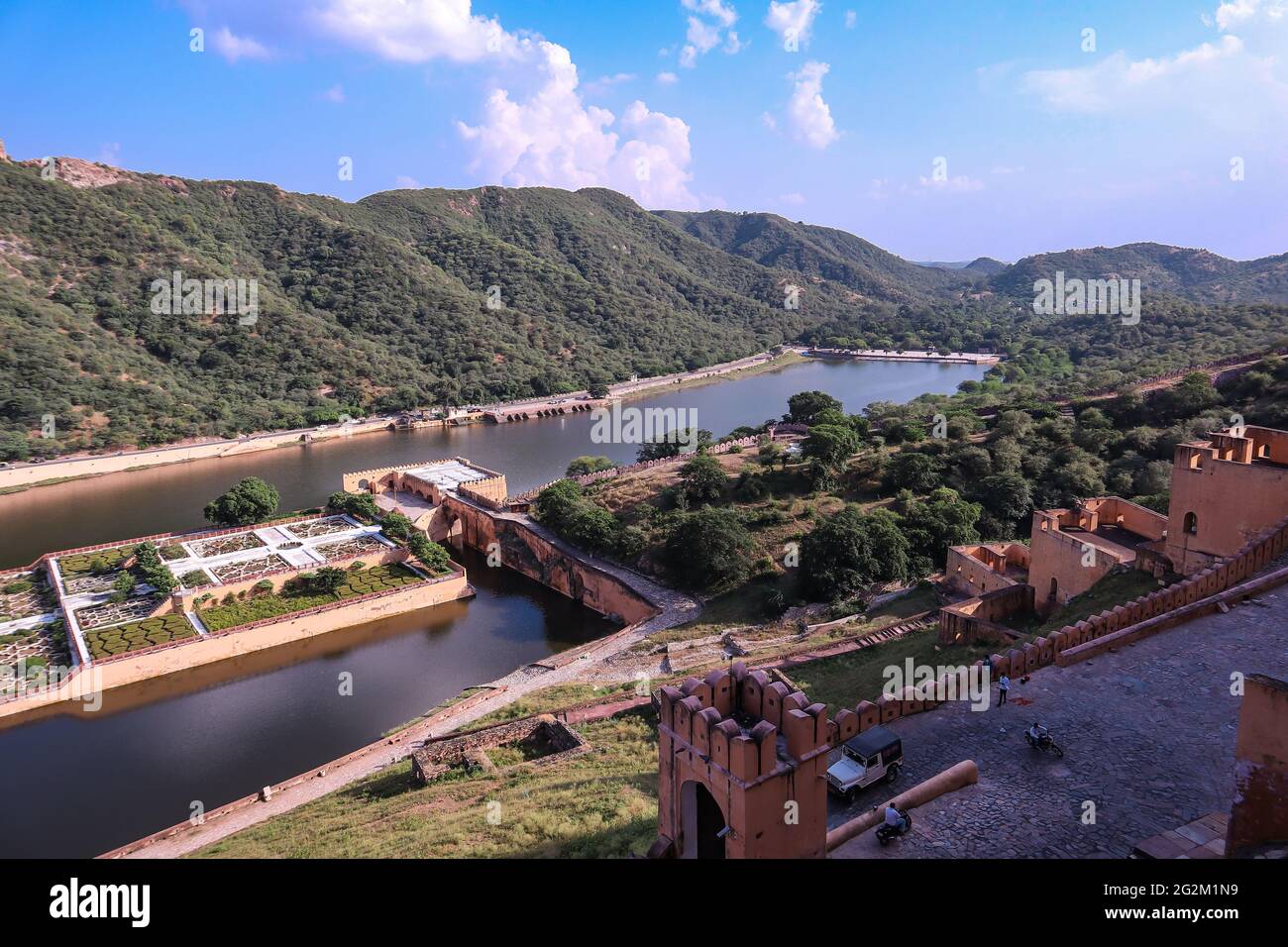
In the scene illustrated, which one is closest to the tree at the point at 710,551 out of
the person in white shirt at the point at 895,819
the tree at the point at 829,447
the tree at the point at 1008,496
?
the tree at the point at 829,447

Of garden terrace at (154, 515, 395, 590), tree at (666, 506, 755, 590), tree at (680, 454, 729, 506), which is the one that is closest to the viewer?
tree at (666, 506, 755, 590)

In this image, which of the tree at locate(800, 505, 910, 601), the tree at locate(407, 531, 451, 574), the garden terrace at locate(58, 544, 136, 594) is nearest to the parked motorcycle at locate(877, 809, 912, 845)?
the tree at locate(800, 505, 910, 601)

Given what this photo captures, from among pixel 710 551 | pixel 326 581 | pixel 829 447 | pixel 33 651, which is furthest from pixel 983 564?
pixel 33 651

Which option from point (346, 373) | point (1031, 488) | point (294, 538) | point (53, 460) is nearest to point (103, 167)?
point (346, 373)

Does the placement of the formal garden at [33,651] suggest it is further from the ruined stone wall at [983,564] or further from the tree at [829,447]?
the tree at [829,447]

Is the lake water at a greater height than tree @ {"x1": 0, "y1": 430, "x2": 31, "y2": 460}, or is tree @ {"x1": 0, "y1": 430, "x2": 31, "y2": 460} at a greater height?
tree @ {"x1": 0, "y1": 430, "x2": 31, "y2": 460}

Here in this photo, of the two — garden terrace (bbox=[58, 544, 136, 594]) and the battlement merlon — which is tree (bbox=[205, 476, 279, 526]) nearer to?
garden terrace (bbox=[58, 544, 136, 594])
